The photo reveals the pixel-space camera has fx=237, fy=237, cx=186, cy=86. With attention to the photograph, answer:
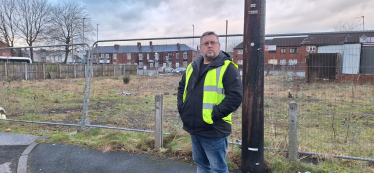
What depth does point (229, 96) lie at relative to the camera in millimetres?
2373

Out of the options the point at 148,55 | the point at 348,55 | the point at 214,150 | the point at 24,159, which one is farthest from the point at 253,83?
the point at 24,159

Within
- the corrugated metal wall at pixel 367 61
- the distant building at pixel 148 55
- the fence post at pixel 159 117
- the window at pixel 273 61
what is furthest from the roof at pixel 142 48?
the corrugated metal wall at pixel 367 61

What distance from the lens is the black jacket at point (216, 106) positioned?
2.37 m

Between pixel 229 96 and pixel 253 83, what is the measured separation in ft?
2.87

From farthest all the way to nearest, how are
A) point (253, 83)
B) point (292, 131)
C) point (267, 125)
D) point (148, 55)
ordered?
point (267, 125) → point (148, 55) → point (292, 131) → point (253, 83)

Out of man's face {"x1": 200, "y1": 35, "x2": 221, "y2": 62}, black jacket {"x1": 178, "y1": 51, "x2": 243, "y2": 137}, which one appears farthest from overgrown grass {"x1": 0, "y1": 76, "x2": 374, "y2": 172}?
man's face {"x1": 200, "y1": 35, "x2": 221, "y2": 62}

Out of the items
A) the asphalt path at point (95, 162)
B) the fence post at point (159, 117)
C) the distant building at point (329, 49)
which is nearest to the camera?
the asphalt path at point (95, 162)

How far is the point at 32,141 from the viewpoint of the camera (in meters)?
5.17

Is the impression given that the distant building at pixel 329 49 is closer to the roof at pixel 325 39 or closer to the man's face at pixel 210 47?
the roof at pixel 325 39

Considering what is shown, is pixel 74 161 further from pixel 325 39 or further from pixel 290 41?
pixel 325 39

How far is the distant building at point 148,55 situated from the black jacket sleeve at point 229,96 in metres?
2.06

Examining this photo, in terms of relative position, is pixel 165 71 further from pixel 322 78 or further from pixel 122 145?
pixel 322 78

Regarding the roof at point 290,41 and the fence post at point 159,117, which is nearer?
the roof at point 290,41

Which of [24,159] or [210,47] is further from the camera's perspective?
[24,159]
